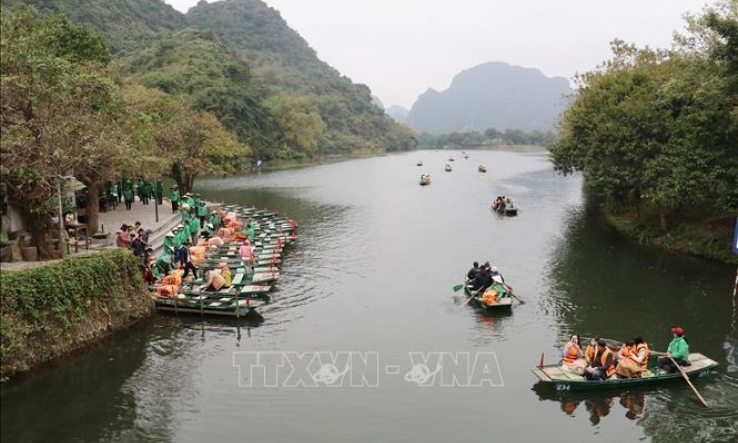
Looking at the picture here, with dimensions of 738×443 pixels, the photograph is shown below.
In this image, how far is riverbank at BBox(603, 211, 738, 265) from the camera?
3403 cm

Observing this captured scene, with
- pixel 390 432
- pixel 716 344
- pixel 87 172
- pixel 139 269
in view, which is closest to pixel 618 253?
pixel 716 344

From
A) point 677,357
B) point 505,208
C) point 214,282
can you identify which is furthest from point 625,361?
point 505,208

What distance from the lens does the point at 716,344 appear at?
73.6 ft

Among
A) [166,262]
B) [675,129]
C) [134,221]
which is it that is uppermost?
[675,129]

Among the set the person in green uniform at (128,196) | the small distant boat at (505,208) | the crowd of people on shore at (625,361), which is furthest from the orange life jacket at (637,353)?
the small distant boat at (505,208)

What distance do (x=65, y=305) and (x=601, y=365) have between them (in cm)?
1744

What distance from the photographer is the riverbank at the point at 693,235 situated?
3403cm

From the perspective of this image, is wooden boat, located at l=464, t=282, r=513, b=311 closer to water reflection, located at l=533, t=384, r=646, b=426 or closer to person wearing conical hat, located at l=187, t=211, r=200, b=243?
water reflection, located at l=533, t=384, r=646, b=426

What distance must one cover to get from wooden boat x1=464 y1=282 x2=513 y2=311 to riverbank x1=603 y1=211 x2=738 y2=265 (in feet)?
49.4

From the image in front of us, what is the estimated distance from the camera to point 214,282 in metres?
25.4

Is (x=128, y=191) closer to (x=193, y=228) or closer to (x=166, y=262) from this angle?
(x=193, y=228)

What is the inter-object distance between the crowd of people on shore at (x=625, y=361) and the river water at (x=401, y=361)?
0.66m

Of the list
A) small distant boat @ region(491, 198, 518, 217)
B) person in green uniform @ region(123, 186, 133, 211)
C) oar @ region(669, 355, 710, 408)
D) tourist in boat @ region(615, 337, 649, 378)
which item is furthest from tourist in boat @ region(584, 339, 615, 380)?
small distant boat @ region(491, 198, 518, 217)

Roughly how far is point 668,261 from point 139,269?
1142 inches
